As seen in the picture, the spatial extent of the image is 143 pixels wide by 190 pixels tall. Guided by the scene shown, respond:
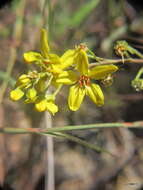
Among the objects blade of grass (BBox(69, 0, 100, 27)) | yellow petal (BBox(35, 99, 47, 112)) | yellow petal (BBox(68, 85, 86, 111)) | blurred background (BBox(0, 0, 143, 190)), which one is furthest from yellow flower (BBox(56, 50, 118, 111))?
blade of grass (BBox(69, 0, 100, 27))

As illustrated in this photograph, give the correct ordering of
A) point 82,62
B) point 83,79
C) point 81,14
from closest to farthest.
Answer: point 82,62 → point 83,79 → point 81,14

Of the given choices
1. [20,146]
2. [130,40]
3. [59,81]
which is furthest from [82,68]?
[20,146]

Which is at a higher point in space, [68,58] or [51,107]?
[68,58]

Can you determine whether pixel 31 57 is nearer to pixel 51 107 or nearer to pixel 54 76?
pixel 54 76

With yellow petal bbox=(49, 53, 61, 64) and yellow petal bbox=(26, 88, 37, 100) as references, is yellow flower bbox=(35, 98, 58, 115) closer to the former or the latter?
yellow petal bbox=(26, 88, 37, 100)

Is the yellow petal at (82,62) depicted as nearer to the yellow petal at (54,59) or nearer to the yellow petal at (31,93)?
the yellow petal at (54,59)

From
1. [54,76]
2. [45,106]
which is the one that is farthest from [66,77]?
[45,106]

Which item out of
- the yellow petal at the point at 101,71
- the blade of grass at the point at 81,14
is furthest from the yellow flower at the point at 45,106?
the blade of grass at the point at 81,14
